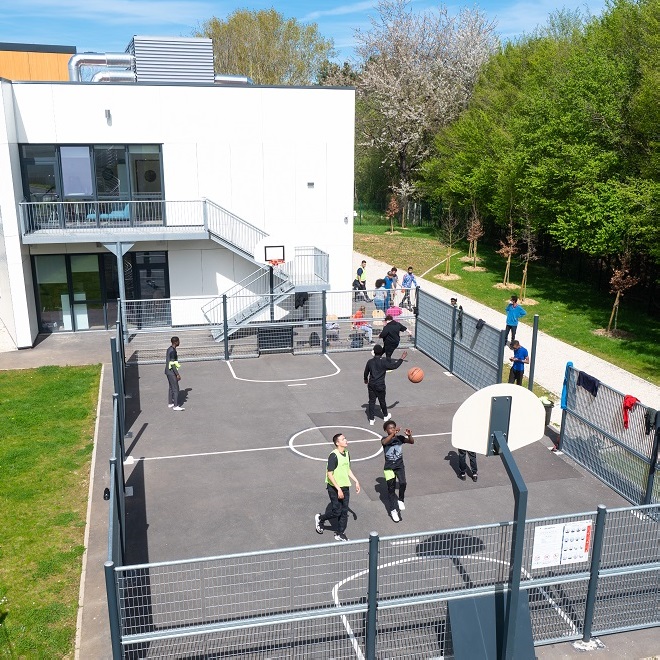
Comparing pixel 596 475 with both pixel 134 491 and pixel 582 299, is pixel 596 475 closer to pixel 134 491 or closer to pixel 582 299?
pixel 134 491

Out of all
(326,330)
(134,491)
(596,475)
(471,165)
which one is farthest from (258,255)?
(471,165)

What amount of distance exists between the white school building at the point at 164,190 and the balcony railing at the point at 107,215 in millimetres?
45

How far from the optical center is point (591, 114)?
27656 millimetres

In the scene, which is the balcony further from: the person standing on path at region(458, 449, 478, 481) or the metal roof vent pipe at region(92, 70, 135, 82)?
the person standing on path at region(458, 449, 478, 481)

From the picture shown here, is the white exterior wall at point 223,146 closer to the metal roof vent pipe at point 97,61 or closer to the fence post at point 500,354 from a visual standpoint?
the metal roof vent pipe at point 97,61

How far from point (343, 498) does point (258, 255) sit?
1321 cm

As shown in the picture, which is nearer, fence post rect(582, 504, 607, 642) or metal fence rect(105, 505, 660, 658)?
metal fence rect(105, 505, 660, 658)

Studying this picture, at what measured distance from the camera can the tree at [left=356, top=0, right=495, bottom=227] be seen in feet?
162

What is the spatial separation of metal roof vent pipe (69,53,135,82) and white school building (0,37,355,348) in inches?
61.5

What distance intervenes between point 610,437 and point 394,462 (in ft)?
14.3

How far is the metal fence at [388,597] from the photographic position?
8109mm

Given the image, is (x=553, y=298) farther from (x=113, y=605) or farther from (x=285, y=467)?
(x=113, y=605)

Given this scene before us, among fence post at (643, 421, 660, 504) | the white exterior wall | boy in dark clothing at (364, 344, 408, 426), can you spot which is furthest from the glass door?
fence post at (643, 421, 660, 504)

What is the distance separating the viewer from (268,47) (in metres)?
64.1
